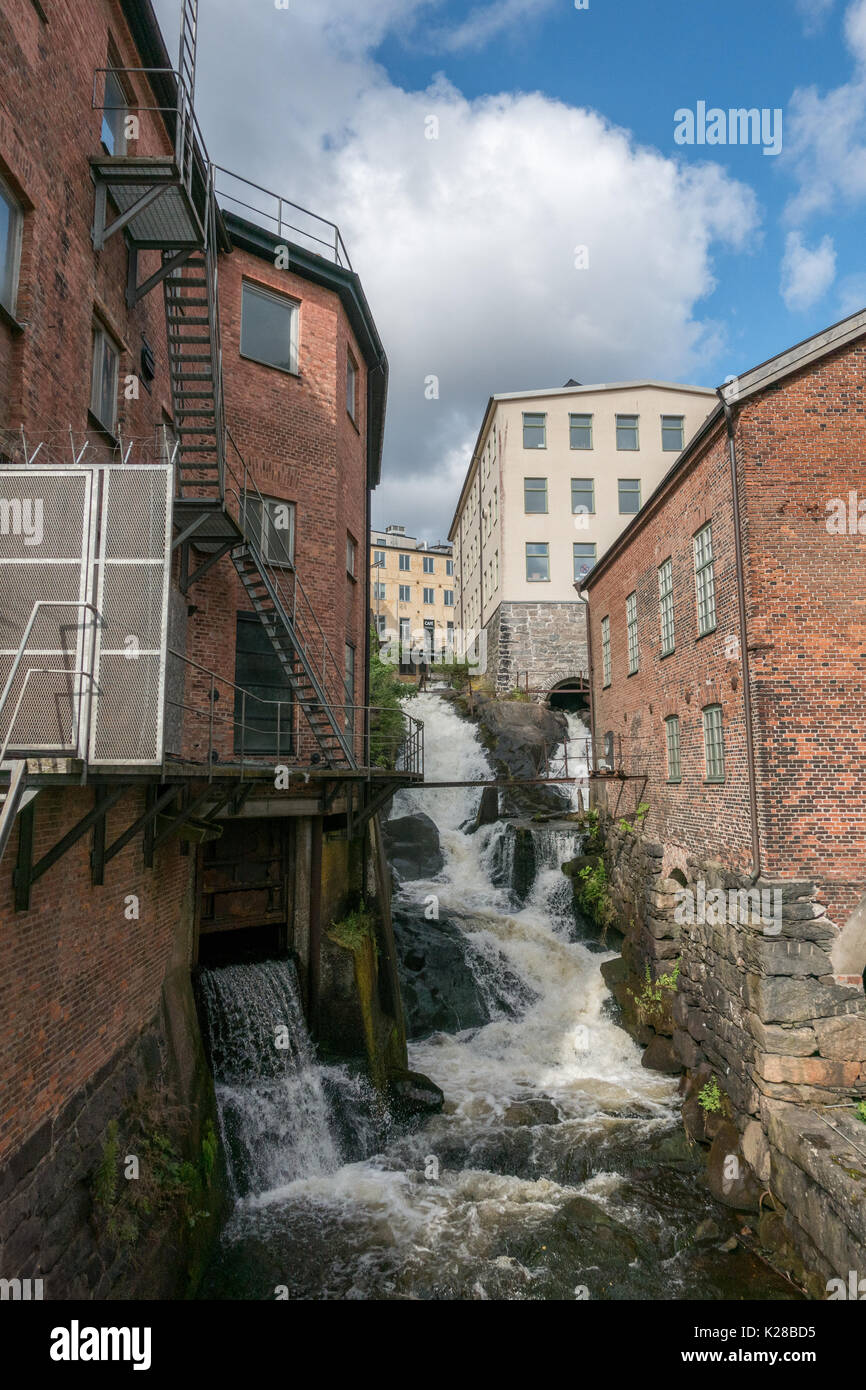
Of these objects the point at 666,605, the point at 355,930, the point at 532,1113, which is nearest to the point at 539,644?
the point at 666,605

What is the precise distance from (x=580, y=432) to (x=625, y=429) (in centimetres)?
181

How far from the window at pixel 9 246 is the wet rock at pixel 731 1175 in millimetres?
12478

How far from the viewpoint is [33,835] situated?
5750mm

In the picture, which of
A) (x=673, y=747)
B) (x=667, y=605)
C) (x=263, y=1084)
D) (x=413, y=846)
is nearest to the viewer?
(x=263, y=1084)

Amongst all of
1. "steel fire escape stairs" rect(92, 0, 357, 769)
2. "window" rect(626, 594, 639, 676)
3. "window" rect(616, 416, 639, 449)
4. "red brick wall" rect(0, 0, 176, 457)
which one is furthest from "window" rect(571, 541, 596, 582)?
"red brick wall" rect(0, 0, 176, 457)

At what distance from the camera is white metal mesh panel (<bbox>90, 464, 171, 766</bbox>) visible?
18.4ft

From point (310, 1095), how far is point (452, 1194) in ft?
7.52

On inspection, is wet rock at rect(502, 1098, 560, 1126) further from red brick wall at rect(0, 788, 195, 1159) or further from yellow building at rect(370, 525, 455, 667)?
yellow building at rect(370, 525, 455, 667)

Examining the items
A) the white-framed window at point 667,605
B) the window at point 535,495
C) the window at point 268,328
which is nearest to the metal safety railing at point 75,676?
the window at point 268,328

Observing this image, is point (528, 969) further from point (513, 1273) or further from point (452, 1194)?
point (513, 1273)

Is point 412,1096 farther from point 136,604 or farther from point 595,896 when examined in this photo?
point 136,604

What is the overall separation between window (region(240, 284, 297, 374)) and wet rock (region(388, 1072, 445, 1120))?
11904 millimetres

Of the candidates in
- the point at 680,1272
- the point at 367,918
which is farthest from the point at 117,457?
the point at 680,1272

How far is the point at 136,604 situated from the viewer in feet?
19.1
